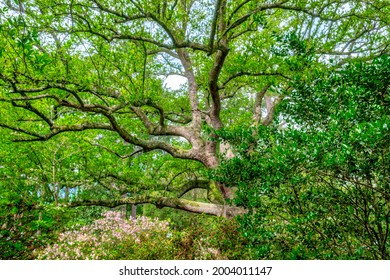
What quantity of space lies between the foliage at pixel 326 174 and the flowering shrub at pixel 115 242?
2854 mm

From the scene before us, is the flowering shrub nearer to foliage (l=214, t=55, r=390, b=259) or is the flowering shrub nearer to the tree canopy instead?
the tree canopy

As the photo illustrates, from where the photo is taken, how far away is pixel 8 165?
7293mm

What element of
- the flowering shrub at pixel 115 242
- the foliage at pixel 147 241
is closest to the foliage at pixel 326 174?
the foliage at pixel 147 241

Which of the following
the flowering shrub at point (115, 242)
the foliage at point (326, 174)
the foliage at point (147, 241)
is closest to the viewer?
the foliage at point (326, 174)

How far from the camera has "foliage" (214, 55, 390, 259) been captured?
2346 mm

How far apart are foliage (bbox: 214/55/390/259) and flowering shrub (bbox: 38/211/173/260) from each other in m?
2.85

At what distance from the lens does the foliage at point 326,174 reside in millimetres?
2346

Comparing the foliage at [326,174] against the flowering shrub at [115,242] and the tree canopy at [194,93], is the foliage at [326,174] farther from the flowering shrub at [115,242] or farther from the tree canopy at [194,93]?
the flowering shrub at [115,242]

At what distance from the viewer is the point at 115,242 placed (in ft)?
23.5

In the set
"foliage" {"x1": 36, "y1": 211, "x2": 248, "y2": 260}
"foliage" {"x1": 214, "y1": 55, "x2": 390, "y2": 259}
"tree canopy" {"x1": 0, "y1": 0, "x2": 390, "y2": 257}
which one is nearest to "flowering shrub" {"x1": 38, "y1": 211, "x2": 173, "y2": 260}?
"foliage" {"x1": 36, "y1": 211, "x2": 248, "y2": 260}
